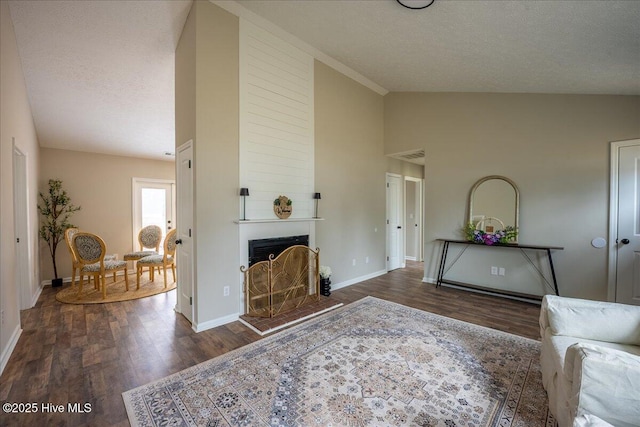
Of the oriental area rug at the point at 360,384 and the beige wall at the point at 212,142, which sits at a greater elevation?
the beige wall at the point at 212,142

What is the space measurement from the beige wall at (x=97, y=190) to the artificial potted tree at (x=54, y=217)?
151 millimetres

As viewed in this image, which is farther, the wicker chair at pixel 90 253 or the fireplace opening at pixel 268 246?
the wicker chair at pixel 90 253

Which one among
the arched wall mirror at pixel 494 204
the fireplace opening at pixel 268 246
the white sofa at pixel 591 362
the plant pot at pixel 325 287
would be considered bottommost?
the plant pot at pixel 325 287

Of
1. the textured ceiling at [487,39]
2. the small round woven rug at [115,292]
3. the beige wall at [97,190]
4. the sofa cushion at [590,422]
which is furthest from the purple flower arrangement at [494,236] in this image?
the beige wall at [97,190]

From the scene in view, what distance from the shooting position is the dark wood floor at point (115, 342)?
193 centimetres

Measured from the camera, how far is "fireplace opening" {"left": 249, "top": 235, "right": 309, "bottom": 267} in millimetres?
3443

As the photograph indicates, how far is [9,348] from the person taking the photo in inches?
98.7

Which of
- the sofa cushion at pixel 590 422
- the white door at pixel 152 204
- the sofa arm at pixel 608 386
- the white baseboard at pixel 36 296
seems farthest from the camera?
the white door at pixel 152 204

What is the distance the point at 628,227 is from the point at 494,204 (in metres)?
1.44

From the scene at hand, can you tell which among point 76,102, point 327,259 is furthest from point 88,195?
point 327,259

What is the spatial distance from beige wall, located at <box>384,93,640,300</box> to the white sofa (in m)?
2.30

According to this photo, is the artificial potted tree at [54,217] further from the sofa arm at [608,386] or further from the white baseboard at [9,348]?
the sofa arm at [608,386]

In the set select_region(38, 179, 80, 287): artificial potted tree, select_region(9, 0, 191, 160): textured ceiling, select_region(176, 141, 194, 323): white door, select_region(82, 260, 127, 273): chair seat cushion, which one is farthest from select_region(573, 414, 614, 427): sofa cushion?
select_region(38, 179, 80, 287): artificial potted tree

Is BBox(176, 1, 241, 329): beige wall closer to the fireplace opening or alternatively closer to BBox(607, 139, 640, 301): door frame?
the fireplace opening
